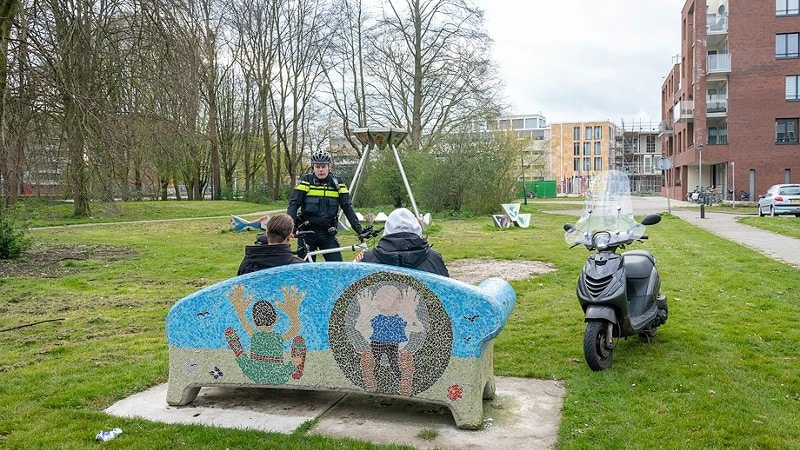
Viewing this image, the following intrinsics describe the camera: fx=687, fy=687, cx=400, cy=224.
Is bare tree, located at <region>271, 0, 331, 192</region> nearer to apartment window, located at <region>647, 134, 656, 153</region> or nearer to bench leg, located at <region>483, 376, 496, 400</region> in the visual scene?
bench leg, located at <region>483, 376, 496, 400</region>

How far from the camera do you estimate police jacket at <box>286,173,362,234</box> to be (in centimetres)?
741

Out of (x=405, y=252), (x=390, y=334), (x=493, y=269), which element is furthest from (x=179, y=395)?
(x=493, y=269)

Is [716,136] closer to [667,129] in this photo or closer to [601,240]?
[667,129]

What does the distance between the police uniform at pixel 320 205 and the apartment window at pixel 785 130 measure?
4499cm

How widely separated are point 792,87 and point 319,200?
152 feet

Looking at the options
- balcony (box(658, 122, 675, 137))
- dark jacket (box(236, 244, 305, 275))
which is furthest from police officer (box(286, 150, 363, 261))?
balcony (box(658, 122, 675, 137))

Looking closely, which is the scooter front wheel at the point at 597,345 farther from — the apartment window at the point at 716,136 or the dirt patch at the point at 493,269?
the apartment window at the point at 716,136

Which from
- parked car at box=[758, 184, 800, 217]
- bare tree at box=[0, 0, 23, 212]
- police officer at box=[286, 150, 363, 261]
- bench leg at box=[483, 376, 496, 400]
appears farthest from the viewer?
parked car at box=[758, 184, 800, 217]

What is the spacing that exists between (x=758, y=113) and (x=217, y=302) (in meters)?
47.9

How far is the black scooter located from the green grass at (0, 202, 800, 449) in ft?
0.78

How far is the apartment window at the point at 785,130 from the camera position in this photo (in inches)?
1751

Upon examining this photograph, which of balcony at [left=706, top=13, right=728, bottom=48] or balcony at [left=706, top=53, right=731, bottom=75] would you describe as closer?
balcony at [left=706, top=53, right=731, bottom=75]

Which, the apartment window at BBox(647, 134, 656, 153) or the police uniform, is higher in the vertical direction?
the apartment window at BBox(647, 134, 656, 153)

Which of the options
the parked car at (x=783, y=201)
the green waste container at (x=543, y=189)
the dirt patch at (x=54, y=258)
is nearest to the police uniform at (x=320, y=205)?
the dirt patch at (x=54, y=258)
